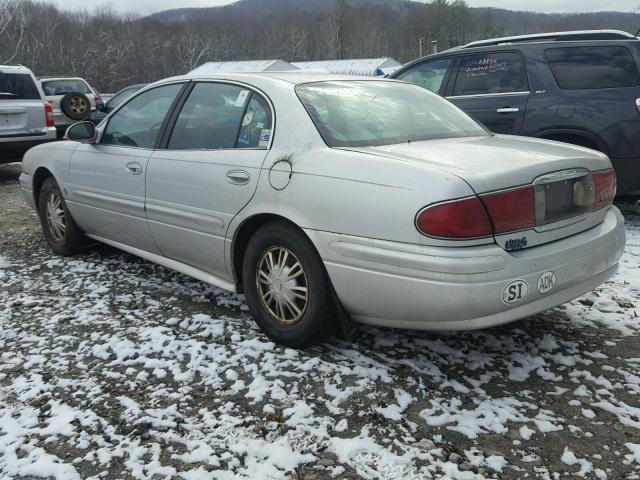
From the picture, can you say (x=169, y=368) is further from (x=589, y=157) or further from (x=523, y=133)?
(x=523, y=133)

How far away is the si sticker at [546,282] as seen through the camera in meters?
2.63

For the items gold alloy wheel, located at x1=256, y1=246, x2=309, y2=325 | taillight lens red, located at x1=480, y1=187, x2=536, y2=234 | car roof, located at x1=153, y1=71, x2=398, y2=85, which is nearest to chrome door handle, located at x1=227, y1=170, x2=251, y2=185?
gold alloy wheel, located at x1=256, y1=246, x2=309, y2=325

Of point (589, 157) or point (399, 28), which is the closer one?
point (589, 157)

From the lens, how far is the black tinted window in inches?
239

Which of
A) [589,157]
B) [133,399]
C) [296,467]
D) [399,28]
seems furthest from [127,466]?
[399,28]

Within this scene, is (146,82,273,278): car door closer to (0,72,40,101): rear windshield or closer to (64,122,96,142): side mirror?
(64,122,96,142): side mirror

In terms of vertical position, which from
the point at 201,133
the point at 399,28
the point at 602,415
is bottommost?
the point at 602,415

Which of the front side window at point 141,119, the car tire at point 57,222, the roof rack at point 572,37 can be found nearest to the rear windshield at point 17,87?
the car tire at point 57,222

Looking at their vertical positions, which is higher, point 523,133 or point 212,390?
point 523,133

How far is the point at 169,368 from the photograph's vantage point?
3002mm

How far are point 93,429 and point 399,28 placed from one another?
119m

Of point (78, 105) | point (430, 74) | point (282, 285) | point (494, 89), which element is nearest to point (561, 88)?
point (494, 89)

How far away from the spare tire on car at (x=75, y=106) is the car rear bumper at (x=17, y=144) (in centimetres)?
429

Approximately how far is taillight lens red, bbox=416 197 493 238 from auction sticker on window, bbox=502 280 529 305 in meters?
0.28
